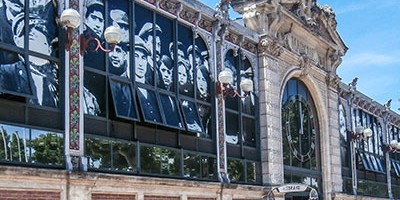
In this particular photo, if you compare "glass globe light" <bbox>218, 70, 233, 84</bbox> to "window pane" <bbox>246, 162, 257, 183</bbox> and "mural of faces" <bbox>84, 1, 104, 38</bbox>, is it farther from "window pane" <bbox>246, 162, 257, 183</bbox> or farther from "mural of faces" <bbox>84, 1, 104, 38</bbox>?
"mural of faces" <bbox>84, 1, 104, 38</bbox>

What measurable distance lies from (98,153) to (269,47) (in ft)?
31.9

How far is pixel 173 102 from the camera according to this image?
1808 cm

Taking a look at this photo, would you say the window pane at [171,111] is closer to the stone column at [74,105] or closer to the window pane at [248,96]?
the stone column at [74,105]

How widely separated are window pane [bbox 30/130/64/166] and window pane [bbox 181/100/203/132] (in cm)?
508

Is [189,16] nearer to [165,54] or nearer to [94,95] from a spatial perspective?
[165,54]

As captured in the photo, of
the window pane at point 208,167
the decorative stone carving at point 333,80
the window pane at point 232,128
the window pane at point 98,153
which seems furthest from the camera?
the decorative stone carving at point 333,80

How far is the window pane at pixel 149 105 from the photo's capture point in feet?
54.5

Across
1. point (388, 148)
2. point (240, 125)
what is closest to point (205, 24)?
point (240, 125)

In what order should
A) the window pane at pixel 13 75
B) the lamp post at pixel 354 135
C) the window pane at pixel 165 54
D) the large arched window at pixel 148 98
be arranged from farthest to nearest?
the lamp post at pixel 354 135 → the window pane at pixel 165 54 → the large arched window at pixel 148 98 → the window pane at pixel 13 75

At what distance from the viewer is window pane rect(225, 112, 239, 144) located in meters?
20.7

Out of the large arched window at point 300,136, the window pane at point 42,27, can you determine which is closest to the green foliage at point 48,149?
the window pane at point 42,27

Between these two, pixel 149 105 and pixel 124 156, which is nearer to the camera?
pixel 124 156

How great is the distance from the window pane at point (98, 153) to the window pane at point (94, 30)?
177 cm

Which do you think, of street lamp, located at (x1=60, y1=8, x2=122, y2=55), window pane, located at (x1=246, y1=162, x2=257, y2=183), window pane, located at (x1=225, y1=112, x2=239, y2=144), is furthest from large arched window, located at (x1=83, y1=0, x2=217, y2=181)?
window pane, located at (x1=246, y1=162, x2=257, y2=183)
